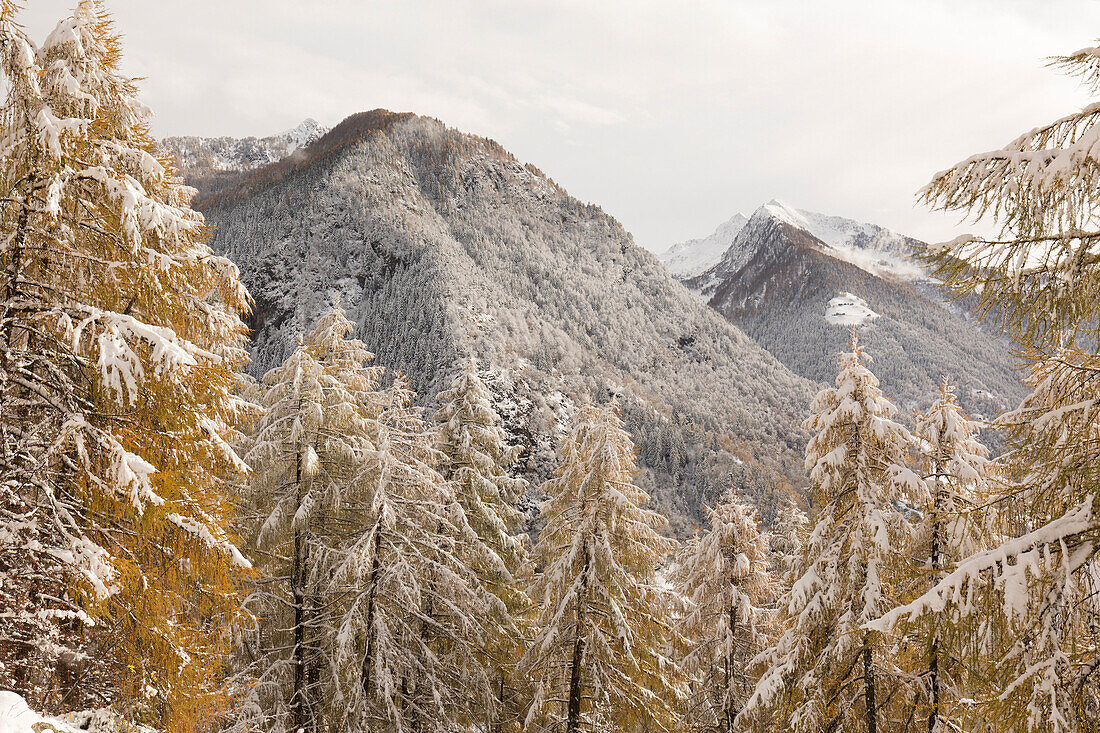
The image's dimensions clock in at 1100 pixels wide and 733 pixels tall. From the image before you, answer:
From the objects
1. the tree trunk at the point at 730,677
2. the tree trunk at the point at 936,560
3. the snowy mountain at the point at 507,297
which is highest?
the snowy mountain at the point at 507,297

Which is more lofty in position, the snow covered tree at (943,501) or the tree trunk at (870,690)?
the snow covered tree at (943,501)

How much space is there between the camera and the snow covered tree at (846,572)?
29.0 ft

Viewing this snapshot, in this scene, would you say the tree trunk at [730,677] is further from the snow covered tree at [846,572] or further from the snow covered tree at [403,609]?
the snow covered tree at [403,609]

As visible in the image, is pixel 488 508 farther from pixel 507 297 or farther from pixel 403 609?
pixel 507 297

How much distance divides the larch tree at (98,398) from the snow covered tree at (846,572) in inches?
343

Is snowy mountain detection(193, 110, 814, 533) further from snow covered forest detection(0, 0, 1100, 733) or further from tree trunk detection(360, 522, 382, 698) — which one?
tree trunk detection(360, 522, 382, 698)

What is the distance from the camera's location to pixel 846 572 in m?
9.13

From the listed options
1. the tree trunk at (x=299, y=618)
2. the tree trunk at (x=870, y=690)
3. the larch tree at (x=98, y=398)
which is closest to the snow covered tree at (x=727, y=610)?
the tree trunk at (x=870, y=690)

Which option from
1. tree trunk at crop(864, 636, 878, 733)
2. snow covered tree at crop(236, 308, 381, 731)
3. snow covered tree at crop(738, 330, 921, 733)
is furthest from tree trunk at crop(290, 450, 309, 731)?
tree trunk at crop(864, 636, 878, 733)

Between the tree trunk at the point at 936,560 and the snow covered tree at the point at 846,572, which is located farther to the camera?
the snow covered tree at the point at 846,572

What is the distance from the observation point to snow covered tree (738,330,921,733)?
8828 mm

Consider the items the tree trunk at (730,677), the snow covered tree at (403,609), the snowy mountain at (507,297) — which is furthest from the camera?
the snowy mountain at (507,297)

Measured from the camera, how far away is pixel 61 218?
4871mm

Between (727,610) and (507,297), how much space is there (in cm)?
9583
